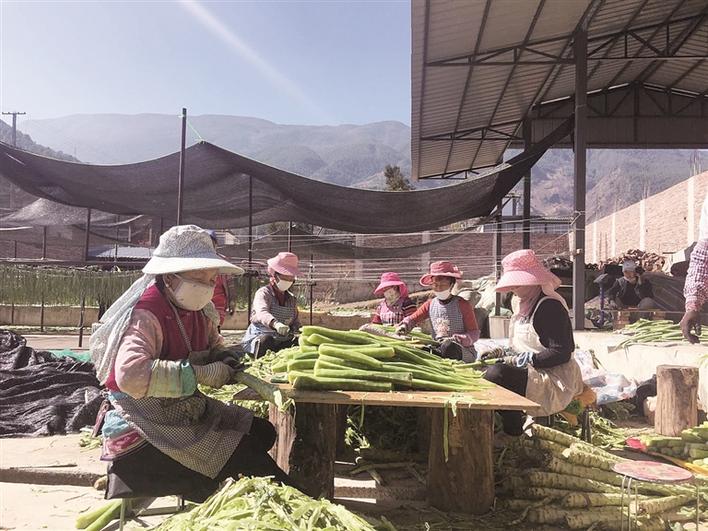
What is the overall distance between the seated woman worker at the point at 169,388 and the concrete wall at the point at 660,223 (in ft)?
47.7

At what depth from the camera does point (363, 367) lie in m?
3.02

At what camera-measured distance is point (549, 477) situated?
3.30 metres

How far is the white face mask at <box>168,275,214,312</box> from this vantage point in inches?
107

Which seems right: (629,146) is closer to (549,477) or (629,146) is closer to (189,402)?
(549,477)

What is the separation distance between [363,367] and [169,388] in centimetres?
101

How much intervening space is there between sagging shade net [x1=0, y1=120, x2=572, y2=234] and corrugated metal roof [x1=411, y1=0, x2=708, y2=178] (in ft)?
5.67

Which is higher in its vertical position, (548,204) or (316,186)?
(548,204)

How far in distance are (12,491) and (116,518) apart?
1202 millimetres

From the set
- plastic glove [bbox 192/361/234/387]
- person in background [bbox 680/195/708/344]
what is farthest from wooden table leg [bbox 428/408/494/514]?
person in background [bbox 680/195/708/344]

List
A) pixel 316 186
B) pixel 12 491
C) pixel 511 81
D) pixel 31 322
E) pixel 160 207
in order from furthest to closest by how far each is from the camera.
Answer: pixel 31 322 → pixel 511 81 → pixel 160 207 → pixel 316 186 → pixel 12 491

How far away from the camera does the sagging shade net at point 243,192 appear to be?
8.44 metres

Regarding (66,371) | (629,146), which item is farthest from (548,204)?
(66,371)

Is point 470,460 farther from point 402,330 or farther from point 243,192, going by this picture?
point 243,192

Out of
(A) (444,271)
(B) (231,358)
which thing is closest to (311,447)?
(B) (231,358)
